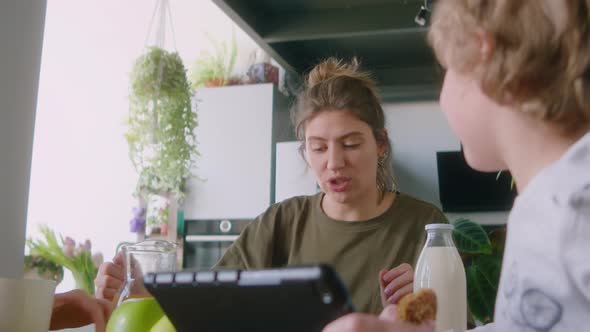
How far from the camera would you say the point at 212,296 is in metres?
0.50

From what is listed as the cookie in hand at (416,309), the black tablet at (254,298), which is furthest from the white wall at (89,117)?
the cookie in hand at (416,309)

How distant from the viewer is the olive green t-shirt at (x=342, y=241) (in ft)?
5.31

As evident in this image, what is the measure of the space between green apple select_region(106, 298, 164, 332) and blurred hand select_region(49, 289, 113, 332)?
212mm

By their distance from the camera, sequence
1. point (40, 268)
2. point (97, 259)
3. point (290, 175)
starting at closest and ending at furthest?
point (40, 268)
point (97, 259)
point (290, 175)

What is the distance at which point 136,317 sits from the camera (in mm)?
755

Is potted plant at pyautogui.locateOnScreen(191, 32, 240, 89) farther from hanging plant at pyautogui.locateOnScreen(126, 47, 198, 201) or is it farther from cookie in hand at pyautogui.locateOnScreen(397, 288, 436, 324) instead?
cookie in hand at pyautogui.locateOnScreen(397, 288, 436, 324)

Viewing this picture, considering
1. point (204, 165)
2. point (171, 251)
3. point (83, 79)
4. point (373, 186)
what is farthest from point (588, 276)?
point (83, 79)

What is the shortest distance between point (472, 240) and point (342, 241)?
2.87ft

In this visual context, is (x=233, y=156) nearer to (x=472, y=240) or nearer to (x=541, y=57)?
(x=472, y=240)

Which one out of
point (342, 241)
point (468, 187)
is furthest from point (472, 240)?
point (342, 241)

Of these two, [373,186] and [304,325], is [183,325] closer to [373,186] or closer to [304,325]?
[304,325]

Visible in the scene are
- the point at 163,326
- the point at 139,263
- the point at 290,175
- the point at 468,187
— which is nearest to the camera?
the point at 163,326

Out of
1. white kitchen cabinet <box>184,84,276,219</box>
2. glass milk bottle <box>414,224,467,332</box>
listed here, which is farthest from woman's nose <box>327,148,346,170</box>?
white kitchen cabinet <box>184,84,276,219</box>

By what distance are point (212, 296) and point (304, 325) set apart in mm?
73
